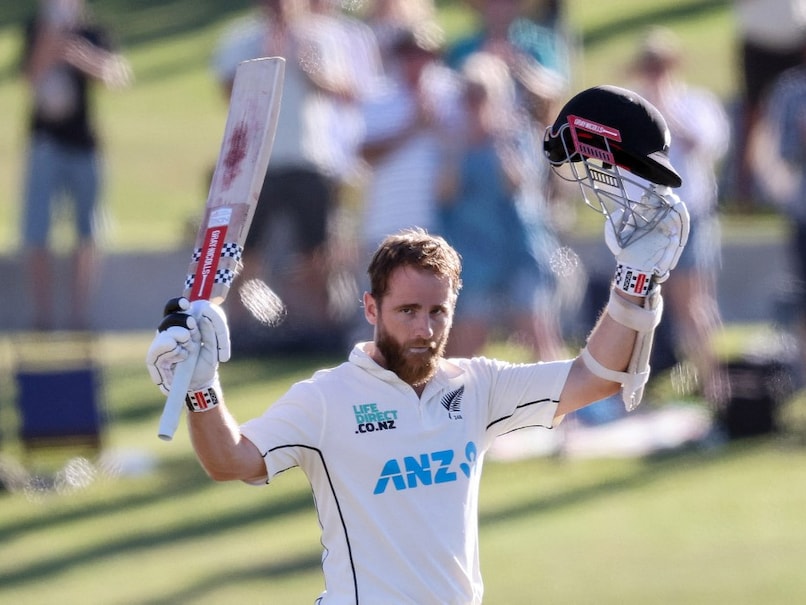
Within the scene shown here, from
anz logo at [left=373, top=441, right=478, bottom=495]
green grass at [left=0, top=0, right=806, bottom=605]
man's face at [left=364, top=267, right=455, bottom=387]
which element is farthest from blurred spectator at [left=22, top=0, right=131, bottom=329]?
anz logo at [left=373, top=441, right=478, bottom=495]

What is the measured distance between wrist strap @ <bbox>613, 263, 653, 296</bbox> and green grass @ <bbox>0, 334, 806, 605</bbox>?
3679 millimetres

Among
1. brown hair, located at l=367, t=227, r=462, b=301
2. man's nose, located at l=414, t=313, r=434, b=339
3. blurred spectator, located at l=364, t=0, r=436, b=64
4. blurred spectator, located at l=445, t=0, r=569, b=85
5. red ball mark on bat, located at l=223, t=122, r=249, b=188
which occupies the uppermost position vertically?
blurred spectator, located at l=364, t=0, r=436, b=64

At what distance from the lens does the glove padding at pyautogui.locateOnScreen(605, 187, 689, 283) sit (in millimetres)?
4406

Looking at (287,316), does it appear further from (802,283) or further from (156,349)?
(156,349)

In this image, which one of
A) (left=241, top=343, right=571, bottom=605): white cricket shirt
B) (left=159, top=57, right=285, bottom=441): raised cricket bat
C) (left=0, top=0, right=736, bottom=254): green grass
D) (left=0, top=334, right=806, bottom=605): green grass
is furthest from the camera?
(left=0, top=0, right=736, bottom=254): green grass

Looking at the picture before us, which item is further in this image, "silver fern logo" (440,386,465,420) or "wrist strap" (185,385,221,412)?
"silver fern logo" (440,386,465,420)

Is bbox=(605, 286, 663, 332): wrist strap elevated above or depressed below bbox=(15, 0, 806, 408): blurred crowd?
below

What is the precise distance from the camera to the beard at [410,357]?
14.2ft

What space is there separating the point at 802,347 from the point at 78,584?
4.90m

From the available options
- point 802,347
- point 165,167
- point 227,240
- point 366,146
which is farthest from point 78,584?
point 165,167

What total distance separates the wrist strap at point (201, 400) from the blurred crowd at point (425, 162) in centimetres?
556

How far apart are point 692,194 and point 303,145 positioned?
2570mm

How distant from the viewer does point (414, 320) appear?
428cm

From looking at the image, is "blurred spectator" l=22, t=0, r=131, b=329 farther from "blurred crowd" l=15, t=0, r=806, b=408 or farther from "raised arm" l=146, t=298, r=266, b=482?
"raised arm" l=146, t=298, r=266, b=482
